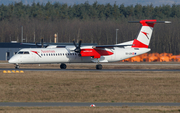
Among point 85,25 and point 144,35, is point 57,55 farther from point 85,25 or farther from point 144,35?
point 85,25

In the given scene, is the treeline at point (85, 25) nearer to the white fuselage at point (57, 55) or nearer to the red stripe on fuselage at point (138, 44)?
the red stripe on fuselage at point (138, 44)

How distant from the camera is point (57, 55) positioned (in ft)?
134

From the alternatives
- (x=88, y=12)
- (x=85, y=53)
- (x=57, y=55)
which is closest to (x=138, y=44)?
(x=85, y=53)

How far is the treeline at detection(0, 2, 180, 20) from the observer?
134750 mm

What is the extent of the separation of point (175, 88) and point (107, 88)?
17.9 feet

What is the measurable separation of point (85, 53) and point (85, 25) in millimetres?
71947

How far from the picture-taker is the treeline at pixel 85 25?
100500mm

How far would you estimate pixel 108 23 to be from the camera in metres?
111

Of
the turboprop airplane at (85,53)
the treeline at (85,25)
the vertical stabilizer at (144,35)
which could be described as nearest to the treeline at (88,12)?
the treeline at (85,25)

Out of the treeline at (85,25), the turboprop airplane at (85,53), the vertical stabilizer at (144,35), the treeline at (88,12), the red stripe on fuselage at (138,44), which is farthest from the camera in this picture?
the treeline at (88,12)

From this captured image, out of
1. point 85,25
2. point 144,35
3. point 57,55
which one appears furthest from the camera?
point 85,25

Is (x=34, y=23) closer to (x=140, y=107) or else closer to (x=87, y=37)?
(x=87, y=37)

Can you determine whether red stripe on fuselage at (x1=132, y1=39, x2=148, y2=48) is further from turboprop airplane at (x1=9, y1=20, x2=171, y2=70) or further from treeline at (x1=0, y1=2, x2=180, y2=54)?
treeline at (x1=0, y1=2, x2=180, y2=54)

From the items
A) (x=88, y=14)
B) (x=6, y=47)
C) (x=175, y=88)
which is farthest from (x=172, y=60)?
(x=88, y=14)
